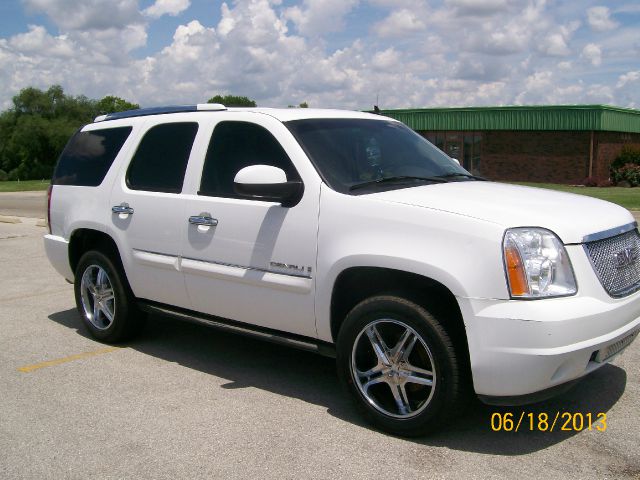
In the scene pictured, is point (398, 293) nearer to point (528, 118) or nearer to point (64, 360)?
point (64, 360)

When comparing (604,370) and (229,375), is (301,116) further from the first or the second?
(604,370)

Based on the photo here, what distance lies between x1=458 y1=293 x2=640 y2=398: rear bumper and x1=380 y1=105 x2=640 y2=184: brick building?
32869 millimetres

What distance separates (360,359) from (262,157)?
5.28ft

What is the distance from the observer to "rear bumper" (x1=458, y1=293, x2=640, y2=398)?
350 centimetres

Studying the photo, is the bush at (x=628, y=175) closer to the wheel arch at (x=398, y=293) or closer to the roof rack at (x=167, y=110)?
the roof rack at (x=167, y=110)

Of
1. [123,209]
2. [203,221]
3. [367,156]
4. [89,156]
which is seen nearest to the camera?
[367,156]

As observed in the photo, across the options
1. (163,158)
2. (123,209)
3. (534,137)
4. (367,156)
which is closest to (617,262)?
(367,156)

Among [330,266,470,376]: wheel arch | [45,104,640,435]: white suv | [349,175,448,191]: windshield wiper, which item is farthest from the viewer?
[349,175,448,191]: windshield wiper

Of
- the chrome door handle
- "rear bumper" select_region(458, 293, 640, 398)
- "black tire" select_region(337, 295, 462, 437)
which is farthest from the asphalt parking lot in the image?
the chrome door handle

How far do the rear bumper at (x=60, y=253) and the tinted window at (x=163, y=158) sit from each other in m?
1.12

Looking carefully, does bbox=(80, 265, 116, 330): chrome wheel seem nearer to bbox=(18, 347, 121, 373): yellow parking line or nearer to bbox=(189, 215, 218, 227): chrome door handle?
bbox=(18, 347, 121, 373): yellow parking line

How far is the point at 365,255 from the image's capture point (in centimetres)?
403

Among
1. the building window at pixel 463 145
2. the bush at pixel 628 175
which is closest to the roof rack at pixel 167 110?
the bush at pixel 628 175

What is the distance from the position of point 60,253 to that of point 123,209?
1.19 metres
